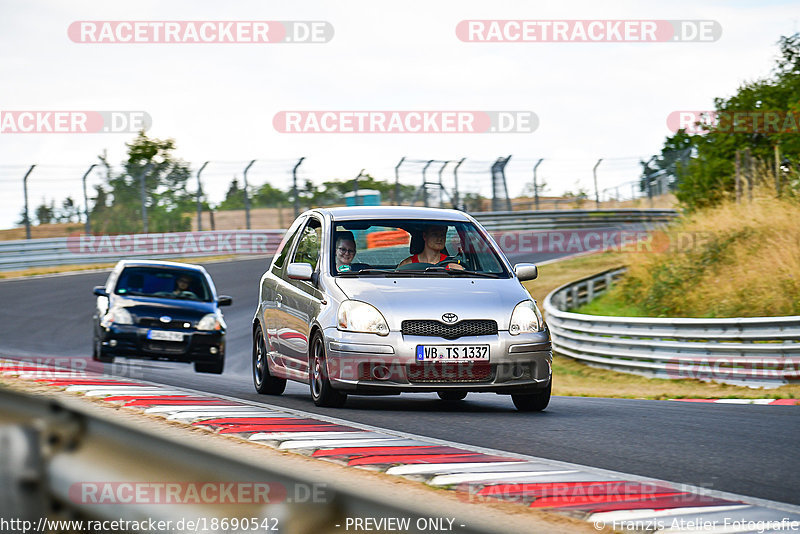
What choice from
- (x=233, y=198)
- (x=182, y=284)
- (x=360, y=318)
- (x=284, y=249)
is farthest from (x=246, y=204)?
(x=360, y=318)

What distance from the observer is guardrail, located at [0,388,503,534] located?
1.99 meters

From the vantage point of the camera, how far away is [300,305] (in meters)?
9.34

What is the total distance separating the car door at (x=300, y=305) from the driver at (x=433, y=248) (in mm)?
843

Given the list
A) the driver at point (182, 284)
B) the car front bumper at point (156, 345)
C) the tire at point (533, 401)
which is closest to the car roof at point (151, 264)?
the driver at point (182, 284)

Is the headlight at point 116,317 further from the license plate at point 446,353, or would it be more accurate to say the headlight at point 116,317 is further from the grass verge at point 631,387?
the license plate at point 446,353

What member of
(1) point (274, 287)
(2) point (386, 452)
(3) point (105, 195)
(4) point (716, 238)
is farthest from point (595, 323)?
(3) point (105, 195)

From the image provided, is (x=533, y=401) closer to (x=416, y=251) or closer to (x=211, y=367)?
(x=416, y=251)

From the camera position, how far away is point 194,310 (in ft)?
48.3

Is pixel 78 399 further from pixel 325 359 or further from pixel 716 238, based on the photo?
Answer: pixel 716 238

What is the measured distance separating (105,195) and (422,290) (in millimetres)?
24698

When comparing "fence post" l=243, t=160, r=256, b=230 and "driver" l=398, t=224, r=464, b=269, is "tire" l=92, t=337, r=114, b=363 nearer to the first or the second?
"driver" l=398, t=224, r=464, b=269

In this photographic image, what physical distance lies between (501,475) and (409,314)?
308 centimetres

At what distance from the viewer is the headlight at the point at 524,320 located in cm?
848

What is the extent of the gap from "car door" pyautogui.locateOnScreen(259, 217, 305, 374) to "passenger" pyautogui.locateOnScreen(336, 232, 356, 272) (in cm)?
104
